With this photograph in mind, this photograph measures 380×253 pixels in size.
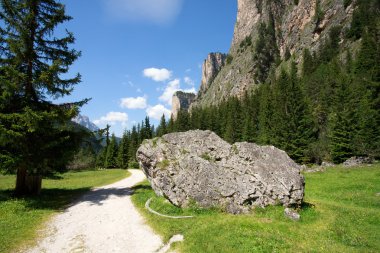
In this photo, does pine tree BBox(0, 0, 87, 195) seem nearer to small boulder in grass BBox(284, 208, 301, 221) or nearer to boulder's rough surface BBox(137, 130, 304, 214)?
boulder's rough surface BBox(137, 130, 304, 214)

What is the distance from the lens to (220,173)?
62.5ft

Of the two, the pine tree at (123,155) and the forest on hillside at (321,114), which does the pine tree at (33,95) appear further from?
the pine tree at (123,155)

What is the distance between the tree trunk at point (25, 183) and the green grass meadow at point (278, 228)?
939cm

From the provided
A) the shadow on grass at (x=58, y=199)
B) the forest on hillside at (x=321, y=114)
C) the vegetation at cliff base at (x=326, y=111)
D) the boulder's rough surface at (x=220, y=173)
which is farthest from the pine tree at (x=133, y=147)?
the boulder's rough surface at (x=220, y=173)

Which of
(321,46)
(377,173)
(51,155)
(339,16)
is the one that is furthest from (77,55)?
(339,16)

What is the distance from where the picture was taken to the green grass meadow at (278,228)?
11.7 meters

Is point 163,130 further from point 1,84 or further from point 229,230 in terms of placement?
point 229,230

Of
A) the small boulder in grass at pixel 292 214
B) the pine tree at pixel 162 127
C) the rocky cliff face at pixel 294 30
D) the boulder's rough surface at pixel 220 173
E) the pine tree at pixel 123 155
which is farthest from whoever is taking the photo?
the rocky cliff face at pixel 294 30

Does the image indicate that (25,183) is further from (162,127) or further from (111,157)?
(162,127)

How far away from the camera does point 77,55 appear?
24656 mm

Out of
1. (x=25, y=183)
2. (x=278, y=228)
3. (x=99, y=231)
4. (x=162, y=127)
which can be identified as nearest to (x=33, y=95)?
(x=25, y=183)

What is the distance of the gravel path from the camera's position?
41.5 feet

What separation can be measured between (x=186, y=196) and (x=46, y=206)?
11011mm

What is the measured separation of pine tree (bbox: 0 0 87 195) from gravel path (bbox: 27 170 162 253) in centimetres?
512
